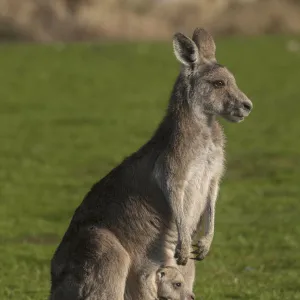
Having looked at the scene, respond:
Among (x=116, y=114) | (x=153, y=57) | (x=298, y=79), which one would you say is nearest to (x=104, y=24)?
(x=153, y=57)

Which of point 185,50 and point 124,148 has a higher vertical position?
point 124,148

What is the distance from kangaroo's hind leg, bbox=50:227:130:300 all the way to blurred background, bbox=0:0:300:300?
2389mm

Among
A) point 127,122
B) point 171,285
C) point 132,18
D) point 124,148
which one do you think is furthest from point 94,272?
point 132,18

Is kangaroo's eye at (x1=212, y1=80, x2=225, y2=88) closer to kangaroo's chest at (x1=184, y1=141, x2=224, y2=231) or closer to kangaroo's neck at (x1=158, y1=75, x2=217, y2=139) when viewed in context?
kangaroo's neck at (x1=158, y1=75, x2=217, y2=139)

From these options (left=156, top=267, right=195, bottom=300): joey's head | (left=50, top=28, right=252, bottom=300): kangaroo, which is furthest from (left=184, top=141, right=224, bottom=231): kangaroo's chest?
(left=156, top=267, right=195, bottom=300): joey's head

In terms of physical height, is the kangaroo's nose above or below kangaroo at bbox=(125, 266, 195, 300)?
above

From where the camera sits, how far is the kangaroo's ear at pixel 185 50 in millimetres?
7496

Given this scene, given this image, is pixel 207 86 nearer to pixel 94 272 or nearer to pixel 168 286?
pixel 168 286

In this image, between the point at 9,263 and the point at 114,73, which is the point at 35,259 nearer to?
the point at 9,263

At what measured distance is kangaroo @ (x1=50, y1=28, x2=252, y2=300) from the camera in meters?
7.05

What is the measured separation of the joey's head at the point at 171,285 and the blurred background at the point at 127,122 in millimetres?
1681

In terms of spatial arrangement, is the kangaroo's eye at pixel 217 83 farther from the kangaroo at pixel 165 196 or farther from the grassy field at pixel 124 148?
the grassy field at pixel 124 148

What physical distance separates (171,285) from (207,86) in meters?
1.42

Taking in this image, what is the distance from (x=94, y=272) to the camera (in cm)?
694
